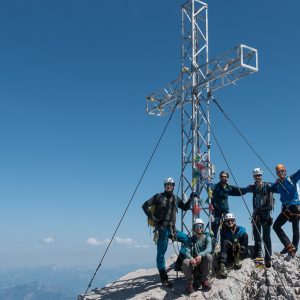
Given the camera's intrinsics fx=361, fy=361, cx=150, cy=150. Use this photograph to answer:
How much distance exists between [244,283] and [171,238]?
7.38ft

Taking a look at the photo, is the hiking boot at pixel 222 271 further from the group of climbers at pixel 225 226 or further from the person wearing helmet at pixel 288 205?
the person wearing helmet at pixel 288 205

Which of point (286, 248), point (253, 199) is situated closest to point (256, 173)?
point (253, 199)

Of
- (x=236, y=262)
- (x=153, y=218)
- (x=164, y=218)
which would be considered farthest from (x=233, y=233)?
(x=153, y=218)

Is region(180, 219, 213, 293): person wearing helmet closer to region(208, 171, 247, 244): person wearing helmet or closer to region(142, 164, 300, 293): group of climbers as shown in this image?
region(142, 164, 300, 293): group of climbers

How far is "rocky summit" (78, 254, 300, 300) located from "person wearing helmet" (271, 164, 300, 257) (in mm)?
477

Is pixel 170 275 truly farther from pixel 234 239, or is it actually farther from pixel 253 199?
pixel 253 199

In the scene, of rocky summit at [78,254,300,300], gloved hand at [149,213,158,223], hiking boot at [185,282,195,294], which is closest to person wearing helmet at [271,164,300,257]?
rocky summit at [78,254,300,300]

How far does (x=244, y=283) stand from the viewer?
9555 mm

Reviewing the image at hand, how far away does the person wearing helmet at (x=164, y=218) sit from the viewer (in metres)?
9.42

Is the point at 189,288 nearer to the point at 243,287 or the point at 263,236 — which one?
the point at 243,287

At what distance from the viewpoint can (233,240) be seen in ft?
31.8

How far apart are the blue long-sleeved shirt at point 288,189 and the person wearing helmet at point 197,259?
2571 mm

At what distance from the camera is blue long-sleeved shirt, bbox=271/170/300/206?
392 inches

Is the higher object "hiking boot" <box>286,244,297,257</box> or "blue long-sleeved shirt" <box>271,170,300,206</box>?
"blue long-sleeved shirt" <box>271,170,300,206</box>
